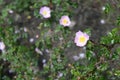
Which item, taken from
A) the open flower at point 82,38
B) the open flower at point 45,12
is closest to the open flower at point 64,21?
the open flower at point 45,12

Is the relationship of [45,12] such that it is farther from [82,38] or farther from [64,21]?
[82,38]

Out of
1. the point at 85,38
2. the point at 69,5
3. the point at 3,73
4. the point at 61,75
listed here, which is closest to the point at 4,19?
the point at 3,73

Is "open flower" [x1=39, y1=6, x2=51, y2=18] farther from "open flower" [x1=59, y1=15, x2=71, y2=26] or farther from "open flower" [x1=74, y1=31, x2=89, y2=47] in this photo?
"open flower" [x1=74, y1=31, x2=89, y2=47]

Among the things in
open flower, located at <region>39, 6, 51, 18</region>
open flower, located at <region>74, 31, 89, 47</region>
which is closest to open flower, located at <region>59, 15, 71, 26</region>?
open flower, located at <region>39, 6, 51, 18</region>

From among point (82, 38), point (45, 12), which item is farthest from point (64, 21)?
point (82, 38)

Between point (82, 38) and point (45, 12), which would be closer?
point (82, 38)

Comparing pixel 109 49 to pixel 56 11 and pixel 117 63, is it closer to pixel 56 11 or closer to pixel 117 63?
pixel 117 63

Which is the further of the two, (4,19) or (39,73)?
(4,19)

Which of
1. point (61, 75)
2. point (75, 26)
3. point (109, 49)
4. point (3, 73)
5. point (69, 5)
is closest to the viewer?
point (109, 49)

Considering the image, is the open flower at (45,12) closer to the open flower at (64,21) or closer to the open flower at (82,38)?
the open flower at (64,21)

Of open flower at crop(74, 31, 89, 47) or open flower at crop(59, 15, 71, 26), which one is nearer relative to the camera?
open flower at crop(74, 31, 89, 47)

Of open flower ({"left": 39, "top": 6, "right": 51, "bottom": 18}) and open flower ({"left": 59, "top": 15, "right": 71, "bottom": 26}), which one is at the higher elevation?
open flower ({"left": 39, "top": 6, "right": 51, "bottom": 18})
